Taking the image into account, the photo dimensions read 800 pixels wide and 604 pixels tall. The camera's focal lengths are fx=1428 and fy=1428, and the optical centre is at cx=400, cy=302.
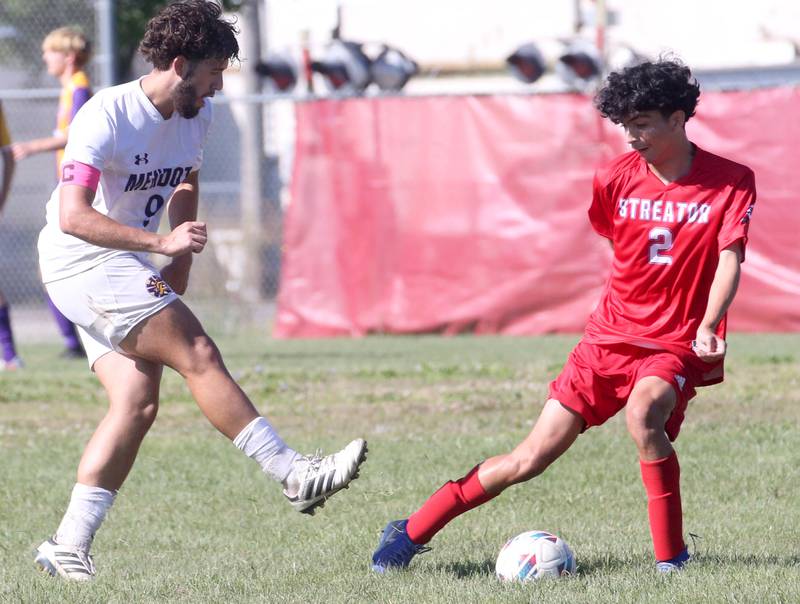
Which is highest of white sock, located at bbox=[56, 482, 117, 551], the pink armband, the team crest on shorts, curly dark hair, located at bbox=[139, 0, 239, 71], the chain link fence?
curly dark hair, located at bbox=[139, 0, 239, 71]

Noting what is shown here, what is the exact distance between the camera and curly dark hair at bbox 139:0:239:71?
4824mm

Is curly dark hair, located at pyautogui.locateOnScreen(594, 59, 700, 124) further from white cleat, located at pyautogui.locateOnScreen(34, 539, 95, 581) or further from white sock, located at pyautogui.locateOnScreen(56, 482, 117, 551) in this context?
white cleat, located at pyautogui.locateOnScreen(34, 539, 95, 581)

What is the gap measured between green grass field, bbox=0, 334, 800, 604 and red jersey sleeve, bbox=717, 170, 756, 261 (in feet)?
3.65

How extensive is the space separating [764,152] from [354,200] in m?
4.03

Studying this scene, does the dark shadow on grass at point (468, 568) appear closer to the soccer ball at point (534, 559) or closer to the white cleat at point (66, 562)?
the soccer ball at point (534, 559)

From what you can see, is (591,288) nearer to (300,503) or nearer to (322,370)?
(322,370)

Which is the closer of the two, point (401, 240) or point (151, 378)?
point (151, 378)

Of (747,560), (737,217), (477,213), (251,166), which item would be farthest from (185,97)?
(251,166)

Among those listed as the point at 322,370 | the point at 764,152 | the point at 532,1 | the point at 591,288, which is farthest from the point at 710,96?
the point at 532,1

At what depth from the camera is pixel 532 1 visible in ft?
101

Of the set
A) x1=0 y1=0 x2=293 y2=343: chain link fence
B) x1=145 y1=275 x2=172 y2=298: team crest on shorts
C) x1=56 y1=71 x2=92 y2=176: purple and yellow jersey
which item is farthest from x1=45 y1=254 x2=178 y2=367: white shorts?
x1=0 y1=0 x2=293 y2=343: chain link fence

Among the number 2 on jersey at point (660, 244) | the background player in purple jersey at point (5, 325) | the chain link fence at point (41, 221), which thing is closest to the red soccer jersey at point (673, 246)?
the number 2 on jersey at point (660, 244)

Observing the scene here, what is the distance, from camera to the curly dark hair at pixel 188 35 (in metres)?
4.82

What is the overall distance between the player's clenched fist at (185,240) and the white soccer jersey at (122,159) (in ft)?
1.08
